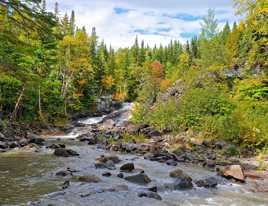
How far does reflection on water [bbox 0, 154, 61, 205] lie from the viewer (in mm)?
10320

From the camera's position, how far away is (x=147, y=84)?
1721 inches

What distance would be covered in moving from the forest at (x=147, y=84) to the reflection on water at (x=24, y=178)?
6.59 ft

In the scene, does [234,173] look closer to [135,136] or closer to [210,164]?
[210,164]

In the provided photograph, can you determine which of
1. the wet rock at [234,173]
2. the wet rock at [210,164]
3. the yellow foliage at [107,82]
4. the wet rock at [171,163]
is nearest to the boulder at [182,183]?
the wet rock at [234,173]

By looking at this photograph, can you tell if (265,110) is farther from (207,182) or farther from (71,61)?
(71,61)

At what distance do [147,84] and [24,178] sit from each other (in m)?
31.9

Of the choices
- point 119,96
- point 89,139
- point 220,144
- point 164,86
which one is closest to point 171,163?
point 220,144

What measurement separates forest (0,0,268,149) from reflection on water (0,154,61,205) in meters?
2.01

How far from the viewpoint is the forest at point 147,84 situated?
7.77 meters

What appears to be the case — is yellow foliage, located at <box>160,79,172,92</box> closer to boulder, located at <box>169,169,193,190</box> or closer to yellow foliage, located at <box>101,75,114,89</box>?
yellow foliage, located at <box>101,75,114,89</box>

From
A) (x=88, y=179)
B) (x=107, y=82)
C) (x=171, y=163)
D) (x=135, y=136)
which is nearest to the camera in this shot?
(x=88, y=179)

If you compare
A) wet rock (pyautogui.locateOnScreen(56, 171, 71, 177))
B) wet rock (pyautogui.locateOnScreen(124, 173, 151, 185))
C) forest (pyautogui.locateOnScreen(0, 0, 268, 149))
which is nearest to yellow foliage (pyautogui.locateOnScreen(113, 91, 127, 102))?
forest (pyautogui.locateOnScreen(0, 0, 268, 149))

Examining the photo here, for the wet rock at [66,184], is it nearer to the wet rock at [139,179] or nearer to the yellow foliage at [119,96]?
the wet rock at [139,179]

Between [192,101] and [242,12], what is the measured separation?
1342 centimetres
